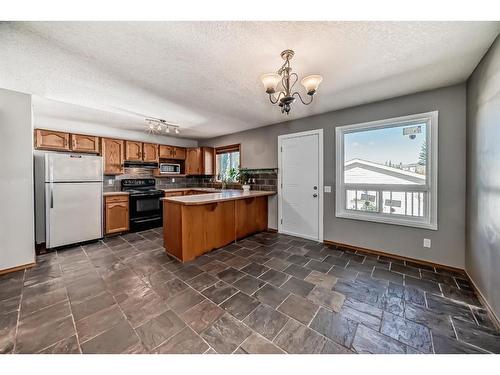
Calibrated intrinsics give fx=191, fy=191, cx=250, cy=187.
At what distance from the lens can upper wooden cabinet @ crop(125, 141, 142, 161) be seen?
4406 mm

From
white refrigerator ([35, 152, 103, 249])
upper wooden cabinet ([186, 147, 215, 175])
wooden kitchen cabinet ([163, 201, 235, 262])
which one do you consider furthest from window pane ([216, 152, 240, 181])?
white refrigerator ([35, 152, 103, 249])

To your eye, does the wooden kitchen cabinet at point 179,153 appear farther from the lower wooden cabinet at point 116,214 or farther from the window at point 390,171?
the window at point 390,171

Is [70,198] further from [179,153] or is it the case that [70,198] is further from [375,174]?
[375,174]

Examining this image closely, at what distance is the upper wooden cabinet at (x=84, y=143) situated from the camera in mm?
3753

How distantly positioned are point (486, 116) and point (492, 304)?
1698mm

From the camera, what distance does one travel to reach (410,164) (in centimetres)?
270

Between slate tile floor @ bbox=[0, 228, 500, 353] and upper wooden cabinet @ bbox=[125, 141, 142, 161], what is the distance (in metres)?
2.39

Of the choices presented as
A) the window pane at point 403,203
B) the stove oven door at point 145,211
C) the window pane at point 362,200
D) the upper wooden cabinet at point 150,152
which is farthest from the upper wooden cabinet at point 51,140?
the window pane at point 403,203

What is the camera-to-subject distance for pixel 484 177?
72.5 inches

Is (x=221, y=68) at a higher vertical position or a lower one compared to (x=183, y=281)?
higher

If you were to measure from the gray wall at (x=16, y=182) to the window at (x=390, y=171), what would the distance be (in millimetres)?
4572

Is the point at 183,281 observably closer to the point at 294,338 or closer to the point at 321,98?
the point at 294,338
